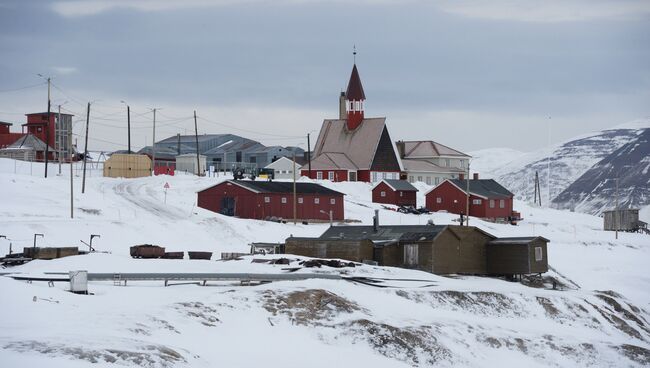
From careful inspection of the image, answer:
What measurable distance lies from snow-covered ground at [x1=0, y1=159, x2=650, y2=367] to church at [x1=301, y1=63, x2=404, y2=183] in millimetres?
42247

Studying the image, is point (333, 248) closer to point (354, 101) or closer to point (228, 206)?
point (228, 206)

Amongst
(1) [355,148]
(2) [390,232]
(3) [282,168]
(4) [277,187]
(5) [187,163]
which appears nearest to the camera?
(2) [390,232]

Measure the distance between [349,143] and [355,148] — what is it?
1.72 m

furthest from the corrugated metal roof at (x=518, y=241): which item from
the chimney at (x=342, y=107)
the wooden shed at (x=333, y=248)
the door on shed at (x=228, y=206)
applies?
the chimney at (x=342, y=107)

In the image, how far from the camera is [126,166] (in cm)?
10631

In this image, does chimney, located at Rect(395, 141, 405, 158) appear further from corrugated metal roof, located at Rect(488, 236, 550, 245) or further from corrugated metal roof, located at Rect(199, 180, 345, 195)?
corrugated metal roof, located at Rect(488, 236, 550, 245)

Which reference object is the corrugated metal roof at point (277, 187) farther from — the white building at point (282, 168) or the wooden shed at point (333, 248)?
the white building at point (282, 168)

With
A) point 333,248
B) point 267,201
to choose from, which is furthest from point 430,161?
point 333,248

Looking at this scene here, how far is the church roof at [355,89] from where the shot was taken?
120 metres

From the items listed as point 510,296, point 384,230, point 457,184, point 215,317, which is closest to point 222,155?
point 457,184

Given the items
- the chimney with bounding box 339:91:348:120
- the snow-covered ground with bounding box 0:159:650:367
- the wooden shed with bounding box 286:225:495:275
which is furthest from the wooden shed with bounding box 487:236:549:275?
the chimney with bounding box 339:91:348:120

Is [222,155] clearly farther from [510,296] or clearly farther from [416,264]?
[510,296]

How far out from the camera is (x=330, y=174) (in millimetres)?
111250

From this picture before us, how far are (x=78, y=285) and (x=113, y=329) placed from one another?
7.09m
